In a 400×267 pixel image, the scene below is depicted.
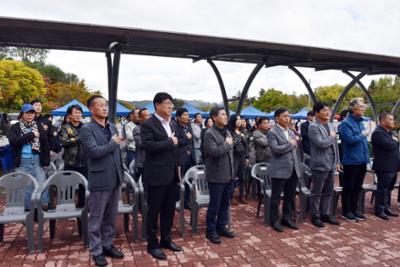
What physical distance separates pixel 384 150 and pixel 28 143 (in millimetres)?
5459

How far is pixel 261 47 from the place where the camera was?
21.2 feet

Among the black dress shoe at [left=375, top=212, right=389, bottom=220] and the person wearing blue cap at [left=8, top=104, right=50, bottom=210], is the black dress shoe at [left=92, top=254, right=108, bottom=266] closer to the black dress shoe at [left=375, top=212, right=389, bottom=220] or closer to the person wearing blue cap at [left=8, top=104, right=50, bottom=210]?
the person wearing blue cap at [left=8, top=104, right=50, bottom=210]

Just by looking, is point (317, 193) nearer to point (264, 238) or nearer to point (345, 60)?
point (264, 238)

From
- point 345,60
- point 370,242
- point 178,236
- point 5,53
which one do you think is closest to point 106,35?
point 178,236

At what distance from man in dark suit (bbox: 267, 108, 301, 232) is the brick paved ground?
0.37 m

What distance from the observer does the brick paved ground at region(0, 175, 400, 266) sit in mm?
3652

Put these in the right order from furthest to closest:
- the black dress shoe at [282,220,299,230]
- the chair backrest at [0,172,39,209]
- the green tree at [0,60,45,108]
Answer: the green tree at [0,60,45,108]
the black dress shoe at [282,220,299,230]
the chair backrest at [0,172,39,209]

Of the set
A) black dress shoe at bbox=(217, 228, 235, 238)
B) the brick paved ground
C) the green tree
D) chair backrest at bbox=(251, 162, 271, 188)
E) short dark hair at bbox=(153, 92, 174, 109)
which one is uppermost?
the green tree

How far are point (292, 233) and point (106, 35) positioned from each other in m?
4.38

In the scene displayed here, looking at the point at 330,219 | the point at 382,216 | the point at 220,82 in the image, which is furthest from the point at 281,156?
the point at 220,82

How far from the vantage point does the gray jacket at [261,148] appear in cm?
632

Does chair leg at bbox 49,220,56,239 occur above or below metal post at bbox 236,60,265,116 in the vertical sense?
below

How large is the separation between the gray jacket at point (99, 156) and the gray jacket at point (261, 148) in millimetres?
3450

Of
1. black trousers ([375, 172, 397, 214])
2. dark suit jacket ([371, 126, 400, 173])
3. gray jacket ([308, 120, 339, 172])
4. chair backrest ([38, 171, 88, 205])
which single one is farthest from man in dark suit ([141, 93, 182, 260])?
black trousers ([375, 172, 397, 214])
